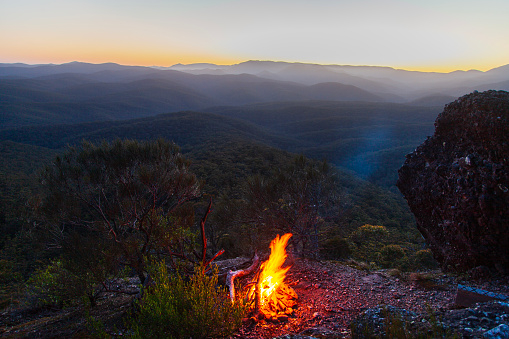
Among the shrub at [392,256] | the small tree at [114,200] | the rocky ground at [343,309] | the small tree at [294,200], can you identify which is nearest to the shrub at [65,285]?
the small tree at [114,200]

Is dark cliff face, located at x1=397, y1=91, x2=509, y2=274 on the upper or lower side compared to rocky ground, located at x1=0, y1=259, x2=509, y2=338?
upper

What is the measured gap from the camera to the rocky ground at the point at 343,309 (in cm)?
450

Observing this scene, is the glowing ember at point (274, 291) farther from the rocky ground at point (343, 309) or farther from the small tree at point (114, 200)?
the small tree at point (114, 200)

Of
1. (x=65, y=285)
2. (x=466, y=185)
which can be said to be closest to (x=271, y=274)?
(x=65, y=285)

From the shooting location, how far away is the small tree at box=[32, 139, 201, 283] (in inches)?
282

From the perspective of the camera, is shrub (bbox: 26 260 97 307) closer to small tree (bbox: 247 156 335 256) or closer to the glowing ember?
the glowing ember

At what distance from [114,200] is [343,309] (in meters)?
6.75

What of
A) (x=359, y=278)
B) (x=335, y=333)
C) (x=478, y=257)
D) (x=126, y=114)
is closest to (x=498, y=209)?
(x=478, y=257)

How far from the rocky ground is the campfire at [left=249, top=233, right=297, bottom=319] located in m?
0.25

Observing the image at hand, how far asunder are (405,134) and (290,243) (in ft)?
321

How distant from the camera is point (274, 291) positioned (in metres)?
6.23

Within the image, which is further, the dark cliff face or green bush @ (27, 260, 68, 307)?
green bush @ (27, 260, 68, 307)

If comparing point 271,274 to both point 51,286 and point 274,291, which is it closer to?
point 274,291

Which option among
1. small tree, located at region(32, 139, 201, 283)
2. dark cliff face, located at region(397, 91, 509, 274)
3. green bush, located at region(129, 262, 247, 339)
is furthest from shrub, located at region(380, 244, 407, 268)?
green bush, located at region(129, 262, 247, 339)
